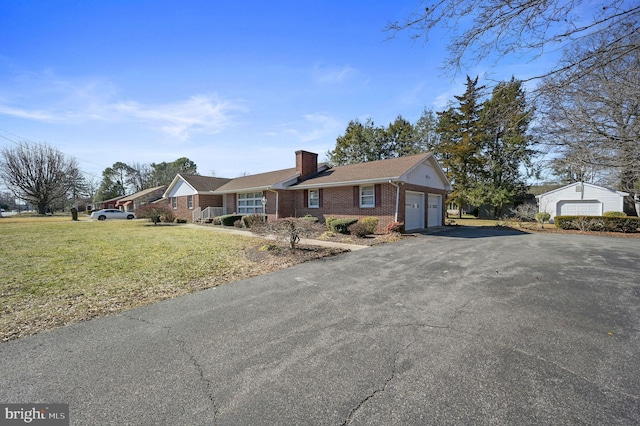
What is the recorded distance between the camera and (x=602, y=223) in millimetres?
15094

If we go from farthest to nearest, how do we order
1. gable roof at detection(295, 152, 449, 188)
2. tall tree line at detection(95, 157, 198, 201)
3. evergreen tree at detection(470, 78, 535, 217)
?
tall tree line at detection(95, 157, 198, 201) → evergreen tree at detection(470, 78, 535, 217) → gable roof at detection(295, 152, 449, 188)

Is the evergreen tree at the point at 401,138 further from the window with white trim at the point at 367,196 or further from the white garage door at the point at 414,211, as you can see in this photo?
the window with white trim at the point at 367,196

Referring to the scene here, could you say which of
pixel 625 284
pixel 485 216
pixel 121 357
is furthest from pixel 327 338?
pixel 485 216

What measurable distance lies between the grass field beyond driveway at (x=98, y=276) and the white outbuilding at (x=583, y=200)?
88.6 ft

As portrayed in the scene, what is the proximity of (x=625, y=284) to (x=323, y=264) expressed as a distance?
6.55 metres

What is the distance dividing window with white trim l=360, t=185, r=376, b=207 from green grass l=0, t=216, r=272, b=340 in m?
7.38

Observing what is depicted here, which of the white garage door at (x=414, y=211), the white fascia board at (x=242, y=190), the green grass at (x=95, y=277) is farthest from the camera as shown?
the white fascia board at (x=242, y=190)

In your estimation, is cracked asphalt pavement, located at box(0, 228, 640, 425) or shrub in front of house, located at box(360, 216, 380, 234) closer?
cracked asphalt pavement, located at box(0, 228, 640, 425)

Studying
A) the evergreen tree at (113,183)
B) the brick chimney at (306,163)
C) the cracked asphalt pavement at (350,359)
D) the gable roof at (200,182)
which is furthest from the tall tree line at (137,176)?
the cracked asphalt pavement at (350,359)

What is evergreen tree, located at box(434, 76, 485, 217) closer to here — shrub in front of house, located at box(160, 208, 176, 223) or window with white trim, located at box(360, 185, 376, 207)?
window with white trim, located at box(360, 185, 376, 207)

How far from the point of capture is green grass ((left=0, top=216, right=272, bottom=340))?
4.24 metres

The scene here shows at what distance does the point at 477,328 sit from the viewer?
3.58m

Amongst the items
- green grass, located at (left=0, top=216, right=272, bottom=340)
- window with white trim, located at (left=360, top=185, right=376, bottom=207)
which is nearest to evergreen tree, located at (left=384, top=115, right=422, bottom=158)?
window with white trim, located at (left=360, top=185, right=376, bottom=207)

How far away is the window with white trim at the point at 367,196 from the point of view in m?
14.8
